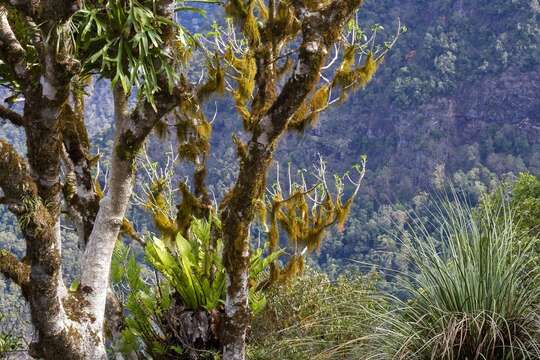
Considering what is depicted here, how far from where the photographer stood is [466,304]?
9.13 ft

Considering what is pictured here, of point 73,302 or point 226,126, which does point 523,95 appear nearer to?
point 226,126

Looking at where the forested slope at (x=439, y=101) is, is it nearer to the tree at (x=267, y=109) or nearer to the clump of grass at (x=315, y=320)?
the clump of grass at (x=315, y=320)

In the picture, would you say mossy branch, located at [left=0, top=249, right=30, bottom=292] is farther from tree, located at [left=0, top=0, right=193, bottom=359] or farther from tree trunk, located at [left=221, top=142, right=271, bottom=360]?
tree trunk, located at [left=221, top=142, right=271, bottom=360]

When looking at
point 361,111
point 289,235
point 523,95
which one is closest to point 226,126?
point 361,111

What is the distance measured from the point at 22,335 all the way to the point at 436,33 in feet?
236

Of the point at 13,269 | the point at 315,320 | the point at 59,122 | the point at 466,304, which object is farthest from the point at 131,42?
the point at 466,304

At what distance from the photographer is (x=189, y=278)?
420 cm

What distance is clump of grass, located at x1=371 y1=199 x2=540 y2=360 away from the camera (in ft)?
8.66

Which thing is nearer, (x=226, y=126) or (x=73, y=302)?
(x=73, y=302)

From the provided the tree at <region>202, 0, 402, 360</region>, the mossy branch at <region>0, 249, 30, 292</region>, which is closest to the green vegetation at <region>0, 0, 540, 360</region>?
the tree at <region>202, 0, 402, 360</region>

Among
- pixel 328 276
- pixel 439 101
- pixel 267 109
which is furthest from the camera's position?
pixel 439 101

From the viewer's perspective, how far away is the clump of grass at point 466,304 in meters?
2.64

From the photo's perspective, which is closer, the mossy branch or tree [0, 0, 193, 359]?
tree [0, 0, 193, 359]

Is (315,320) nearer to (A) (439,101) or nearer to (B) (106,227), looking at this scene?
(B) (106,227)
